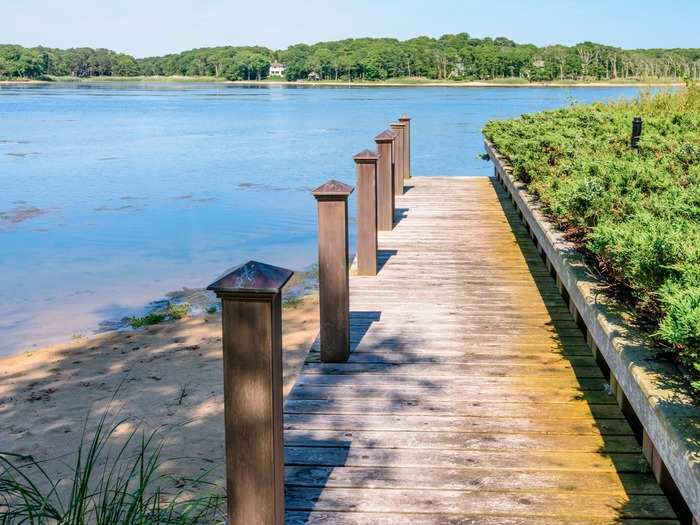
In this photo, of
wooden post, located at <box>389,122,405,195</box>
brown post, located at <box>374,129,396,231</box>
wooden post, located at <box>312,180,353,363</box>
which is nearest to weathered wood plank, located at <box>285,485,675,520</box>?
wooden post, located at <box>312,180,353,363</box>

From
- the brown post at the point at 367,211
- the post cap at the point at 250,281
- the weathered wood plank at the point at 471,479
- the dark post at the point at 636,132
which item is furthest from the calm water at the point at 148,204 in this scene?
the post cap at the point at 250,281

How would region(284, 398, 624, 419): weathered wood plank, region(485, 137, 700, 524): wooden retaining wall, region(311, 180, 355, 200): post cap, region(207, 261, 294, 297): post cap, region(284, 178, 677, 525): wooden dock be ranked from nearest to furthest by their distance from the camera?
region(485, 137, 700, 524): wooden retaining wall → region(207, 261, 294, 297): post cap → region(284, 178, 677, 525): wooden dock → region(284, 398, 624, 419): weathered wood plank → region(311, 180, 355, 200): post cap

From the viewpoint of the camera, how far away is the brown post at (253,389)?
3039 mm

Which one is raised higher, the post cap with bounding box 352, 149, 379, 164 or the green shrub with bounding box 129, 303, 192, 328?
the post cap with bounding box 352, 149, 379, 164

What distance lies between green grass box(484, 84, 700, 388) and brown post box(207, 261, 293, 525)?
1.49 metres

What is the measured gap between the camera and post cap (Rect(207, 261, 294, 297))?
3000mm

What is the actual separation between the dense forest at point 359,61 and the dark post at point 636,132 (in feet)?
344

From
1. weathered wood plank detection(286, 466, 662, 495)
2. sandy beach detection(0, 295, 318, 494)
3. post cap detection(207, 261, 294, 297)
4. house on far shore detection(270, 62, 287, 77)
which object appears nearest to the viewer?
post cap detection(207, 261, 294, 297)

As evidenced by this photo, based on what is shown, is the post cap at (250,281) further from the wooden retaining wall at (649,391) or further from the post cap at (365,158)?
the post cap at (365,158)

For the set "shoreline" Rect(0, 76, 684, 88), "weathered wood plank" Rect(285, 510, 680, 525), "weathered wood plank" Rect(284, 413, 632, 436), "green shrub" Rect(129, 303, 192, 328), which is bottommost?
"green shrub" Rect(129, 303, 192, 328)

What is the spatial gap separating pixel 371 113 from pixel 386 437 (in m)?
58.2

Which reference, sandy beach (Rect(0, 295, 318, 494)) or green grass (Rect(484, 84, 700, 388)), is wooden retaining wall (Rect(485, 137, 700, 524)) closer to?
green grass (Rect(484, 84, 700, 388))

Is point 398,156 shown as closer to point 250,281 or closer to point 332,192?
point 332,192

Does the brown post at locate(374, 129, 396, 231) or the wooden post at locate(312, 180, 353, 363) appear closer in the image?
the wooden post at locate(312, 180, 353, 363)
